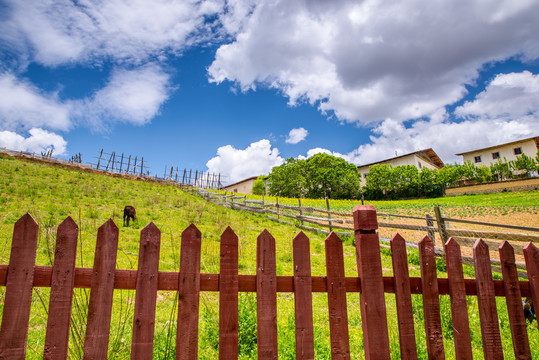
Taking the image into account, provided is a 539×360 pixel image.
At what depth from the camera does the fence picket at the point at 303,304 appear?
5.42 ft

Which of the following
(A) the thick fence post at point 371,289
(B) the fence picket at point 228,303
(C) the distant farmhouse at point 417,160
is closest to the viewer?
(B) the fence picket at point 228,303

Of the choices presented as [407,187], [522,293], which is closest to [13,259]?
[522,293]

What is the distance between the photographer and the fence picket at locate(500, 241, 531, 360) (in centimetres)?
191

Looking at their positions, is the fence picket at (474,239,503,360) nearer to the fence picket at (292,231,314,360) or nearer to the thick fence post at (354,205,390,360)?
the thick fence post at (354,205,390,360)

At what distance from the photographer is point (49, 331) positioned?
1464mm

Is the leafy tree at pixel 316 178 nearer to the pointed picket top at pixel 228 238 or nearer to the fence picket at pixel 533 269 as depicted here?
the fence picket at pixel 533 269

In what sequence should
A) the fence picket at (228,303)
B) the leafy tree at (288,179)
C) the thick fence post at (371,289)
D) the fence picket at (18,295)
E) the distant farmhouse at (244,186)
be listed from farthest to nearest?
the distant farmhouse at (244,186), the leafy tree at (288,179), the thick fence post at (371,289), the fence picket at (228,303), the fence picket at (18,295)

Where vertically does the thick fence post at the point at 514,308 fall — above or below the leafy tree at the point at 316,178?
below

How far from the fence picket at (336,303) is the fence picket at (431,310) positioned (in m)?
0.56

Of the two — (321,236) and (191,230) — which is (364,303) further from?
(321,236)

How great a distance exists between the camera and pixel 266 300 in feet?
5.41

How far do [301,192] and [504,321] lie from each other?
45658 mm

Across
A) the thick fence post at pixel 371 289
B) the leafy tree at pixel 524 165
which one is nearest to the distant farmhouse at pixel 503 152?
the leafy tree at pixel 524 165

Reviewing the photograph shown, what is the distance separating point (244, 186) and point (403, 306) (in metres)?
68.1
